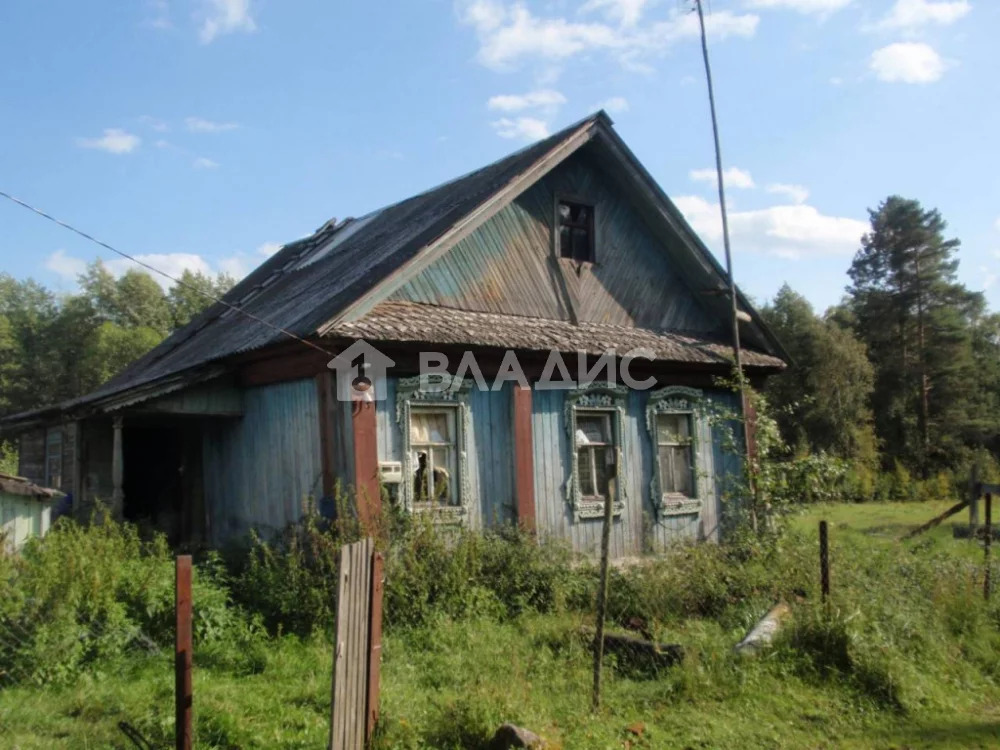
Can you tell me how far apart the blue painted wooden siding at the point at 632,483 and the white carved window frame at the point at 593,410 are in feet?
0.24

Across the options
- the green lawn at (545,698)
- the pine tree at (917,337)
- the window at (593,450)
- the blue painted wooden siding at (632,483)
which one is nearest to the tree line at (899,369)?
the pine tree at (917,337)

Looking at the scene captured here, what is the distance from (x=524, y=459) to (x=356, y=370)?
2554 millimetres

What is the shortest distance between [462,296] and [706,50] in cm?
516

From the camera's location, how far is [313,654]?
6.97 meters

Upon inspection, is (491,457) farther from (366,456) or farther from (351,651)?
(351,651)

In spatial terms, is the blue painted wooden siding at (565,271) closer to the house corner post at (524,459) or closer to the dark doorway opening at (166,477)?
the house corner post at (524,459)

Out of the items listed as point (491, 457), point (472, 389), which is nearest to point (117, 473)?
point (472, 389)

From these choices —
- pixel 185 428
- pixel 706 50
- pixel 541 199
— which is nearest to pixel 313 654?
pixel 185 428

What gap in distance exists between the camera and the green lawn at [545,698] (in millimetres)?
5234

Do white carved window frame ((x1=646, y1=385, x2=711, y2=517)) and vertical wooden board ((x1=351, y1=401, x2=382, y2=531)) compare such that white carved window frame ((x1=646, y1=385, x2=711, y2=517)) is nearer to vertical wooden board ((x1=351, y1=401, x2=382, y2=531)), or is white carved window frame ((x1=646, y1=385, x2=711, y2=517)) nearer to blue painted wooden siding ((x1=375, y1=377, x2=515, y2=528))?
blue painted wooden siding ((x1=375, y1=377, x2=515, y2=528))

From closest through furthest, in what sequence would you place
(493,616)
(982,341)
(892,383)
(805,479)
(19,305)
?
(493,616)
(805,479)
(892,383)
(982,341)
(19,305)

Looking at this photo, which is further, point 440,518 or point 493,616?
point 440,518

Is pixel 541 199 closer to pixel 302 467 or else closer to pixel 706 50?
pixel 706 50

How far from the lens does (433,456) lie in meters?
10.1
